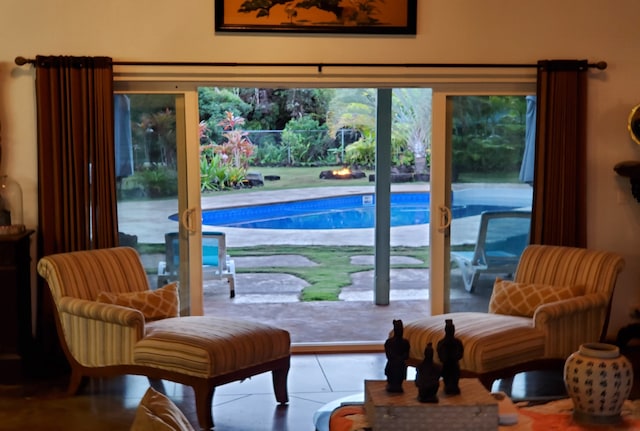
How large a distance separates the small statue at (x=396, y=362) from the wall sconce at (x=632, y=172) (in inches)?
124

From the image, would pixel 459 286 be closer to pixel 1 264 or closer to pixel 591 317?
pixel 591 317

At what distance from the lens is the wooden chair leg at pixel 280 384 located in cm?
437

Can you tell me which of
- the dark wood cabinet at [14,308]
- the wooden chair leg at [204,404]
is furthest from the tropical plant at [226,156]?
the wooden chair leg at [204,404]

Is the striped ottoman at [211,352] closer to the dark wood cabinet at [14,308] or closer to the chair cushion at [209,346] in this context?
the chair cushion at [209,346]

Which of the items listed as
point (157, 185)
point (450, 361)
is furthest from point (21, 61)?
point (450, 361)

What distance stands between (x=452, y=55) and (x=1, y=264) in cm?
327

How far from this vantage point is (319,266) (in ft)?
31.5

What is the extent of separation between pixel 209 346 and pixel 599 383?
1985 mm

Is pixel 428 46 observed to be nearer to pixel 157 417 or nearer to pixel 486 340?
pixel 486 340

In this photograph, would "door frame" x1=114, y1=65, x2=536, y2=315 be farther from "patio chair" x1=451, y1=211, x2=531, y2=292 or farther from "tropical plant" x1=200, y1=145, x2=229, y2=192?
"tropical plant" x1=200, y1=145, x2=229, y2=192

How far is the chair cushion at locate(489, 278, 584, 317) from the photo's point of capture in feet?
15.4

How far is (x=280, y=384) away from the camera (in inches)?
172

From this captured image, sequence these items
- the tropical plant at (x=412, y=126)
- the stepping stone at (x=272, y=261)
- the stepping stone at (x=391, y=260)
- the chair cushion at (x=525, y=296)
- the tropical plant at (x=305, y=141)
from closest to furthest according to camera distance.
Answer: the chair cushion at (x=525, y=296)
the stepping stone at (x=272, y=261)
the stepping stone at (x=391, y=260)
the tropical plant at (x=412, y=126)
the tropical plant at (x=305, y=141)

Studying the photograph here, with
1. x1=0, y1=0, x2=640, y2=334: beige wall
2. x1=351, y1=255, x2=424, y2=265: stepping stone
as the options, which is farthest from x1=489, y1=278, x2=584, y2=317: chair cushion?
x1=351, y1=255, x2=424, y2=265: stepping stone
